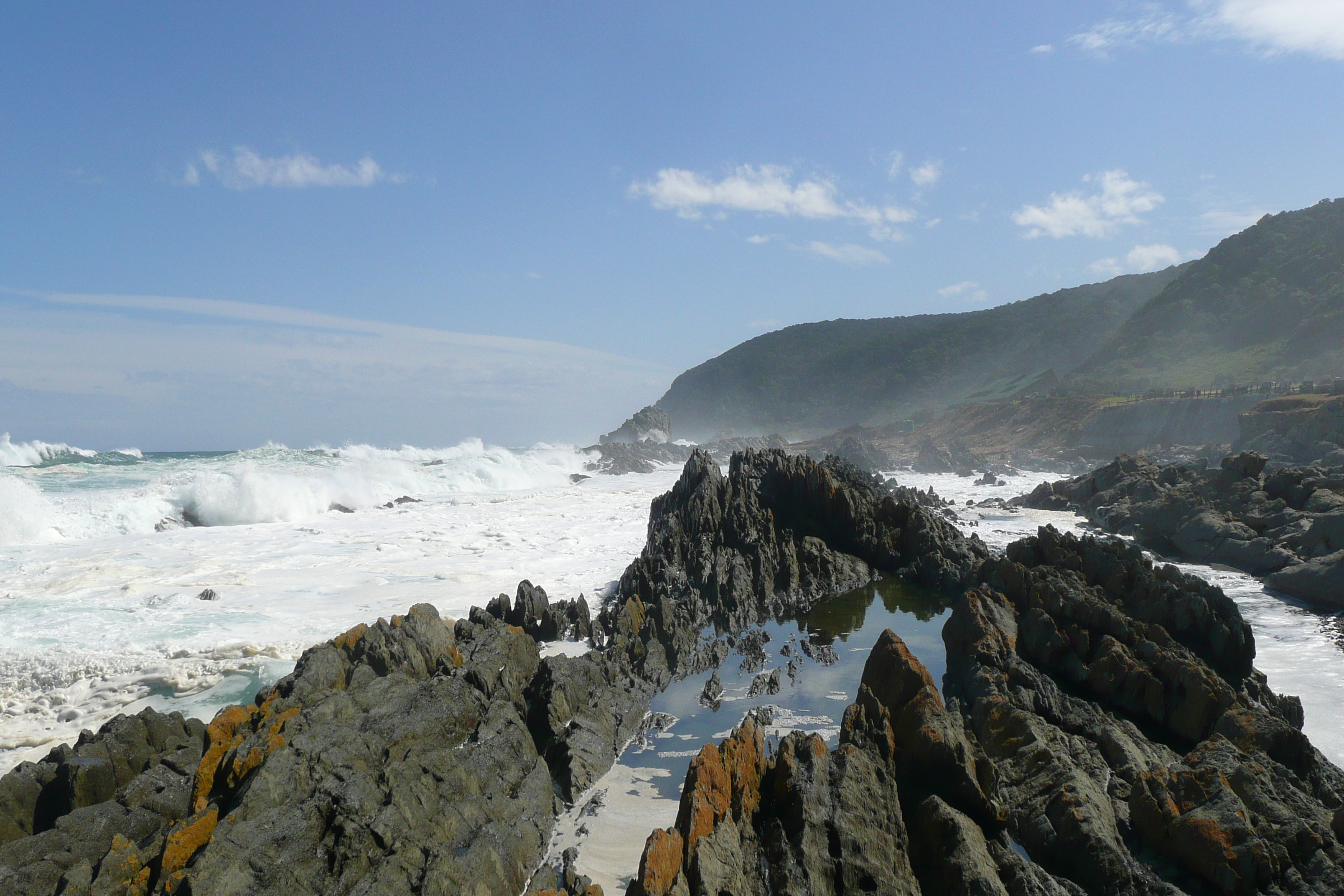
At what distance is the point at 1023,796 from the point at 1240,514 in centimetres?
1746

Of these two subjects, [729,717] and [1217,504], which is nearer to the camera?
[729,717]

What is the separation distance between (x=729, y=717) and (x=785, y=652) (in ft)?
8.28

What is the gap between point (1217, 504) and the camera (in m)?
19.3

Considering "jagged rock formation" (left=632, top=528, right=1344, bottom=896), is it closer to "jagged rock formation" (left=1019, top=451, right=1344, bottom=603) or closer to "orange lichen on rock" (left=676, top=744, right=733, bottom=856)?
"orange lichen on rock" (left=676, top=744, right=733, bottom=856)

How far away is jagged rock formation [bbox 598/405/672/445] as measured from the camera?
7731cm

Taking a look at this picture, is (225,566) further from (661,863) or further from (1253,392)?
(1253,392)

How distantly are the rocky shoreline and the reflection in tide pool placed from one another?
297mm

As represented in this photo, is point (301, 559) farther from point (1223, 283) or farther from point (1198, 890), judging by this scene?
point (1223, 283)

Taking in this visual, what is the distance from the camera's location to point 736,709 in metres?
8.38

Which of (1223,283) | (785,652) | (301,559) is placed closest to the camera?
(785,652)

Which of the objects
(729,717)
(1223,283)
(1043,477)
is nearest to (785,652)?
(729,717)

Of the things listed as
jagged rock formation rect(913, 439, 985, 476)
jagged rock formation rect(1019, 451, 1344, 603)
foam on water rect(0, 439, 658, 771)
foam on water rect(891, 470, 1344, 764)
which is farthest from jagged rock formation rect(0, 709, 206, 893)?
jagged rock formation rect(913, 439, 985, 476)

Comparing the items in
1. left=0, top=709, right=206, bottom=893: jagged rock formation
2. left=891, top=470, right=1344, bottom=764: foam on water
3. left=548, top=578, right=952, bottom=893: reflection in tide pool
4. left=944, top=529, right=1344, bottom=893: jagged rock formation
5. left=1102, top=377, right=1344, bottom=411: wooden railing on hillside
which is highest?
left=1102, top=377, right=1344, bottom=411: wooden railing on hillside

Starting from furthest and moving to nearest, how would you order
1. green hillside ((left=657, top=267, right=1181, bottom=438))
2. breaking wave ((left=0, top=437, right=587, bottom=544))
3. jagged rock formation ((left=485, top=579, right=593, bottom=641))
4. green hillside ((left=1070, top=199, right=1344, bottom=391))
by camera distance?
1. green hillside ((left=657, top=267, right=1181, bottom=438))
2. green hillside ((left=1070, top=199, right=1344, bottom=391))
3. breaking wave ((left=0, top=437, right=587, bottom=544))
4. jagged rock formation ((left=485, top=579, right=593, bottom=641))
